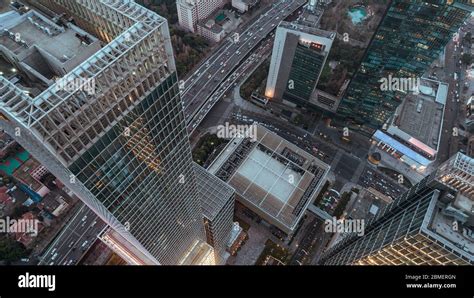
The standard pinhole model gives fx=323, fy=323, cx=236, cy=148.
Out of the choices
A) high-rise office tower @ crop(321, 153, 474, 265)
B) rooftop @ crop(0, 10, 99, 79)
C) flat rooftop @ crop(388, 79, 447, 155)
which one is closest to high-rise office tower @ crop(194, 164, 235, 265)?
high-rise office tower @ crop(321, 153, 474, 265)

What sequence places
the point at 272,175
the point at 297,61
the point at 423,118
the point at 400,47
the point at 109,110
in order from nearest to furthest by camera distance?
the point at 109,110
the point at 400,47
the point at 272,175
the point at 297,61
the point at 423,118

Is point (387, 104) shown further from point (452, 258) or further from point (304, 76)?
point (452, 258)

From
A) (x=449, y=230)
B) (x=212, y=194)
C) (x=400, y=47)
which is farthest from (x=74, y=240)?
(x=400, y=47)

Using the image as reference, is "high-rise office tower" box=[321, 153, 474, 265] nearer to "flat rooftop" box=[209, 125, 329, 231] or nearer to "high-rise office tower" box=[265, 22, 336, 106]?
"flat rooftop" box=[209, 125, 329, 231]

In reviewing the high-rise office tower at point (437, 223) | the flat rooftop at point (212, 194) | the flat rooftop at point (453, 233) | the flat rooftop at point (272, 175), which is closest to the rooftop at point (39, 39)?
the high-rise office tower at point (437, 223)

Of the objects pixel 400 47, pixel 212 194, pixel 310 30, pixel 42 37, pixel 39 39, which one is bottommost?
pixel 39 39

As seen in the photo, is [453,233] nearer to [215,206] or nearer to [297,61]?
[215,206]

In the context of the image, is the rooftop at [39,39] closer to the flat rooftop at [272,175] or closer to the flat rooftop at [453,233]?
the flat rooftop at [453,233]
